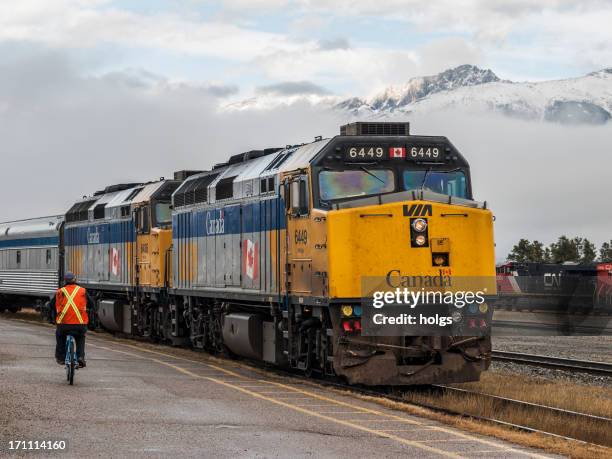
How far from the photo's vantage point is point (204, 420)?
13.7 m

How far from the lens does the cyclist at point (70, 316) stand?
1767cm

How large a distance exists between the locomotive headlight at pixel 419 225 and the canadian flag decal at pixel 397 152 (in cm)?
151

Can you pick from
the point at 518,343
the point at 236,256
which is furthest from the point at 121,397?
the point at 518,343

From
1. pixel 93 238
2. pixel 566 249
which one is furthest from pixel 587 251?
pixel 93 238

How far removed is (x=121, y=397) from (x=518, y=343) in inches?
814

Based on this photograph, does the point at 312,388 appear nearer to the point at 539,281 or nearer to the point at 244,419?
the point at 244,419

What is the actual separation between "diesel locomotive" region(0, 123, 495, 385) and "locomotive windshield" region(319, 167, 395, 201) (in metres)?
0.02

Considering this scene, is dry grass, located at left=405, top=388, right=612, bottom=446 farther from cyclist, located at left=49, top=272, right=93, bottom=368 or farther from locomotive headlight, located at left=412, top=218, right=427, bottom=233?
cyclist, located at left=49, top=272, right=93, bottom=368

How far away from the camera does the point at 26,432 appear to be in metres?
12.4

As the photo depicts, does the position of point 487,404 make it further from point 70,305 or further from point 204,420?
point 70,305

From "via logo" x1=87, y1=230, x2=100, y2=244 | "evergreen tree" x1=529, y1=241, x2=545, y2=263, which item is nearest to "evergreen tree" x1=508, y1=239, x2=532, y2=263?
"evergreen tree" x1=529, y1=241, x2=545, y2=263

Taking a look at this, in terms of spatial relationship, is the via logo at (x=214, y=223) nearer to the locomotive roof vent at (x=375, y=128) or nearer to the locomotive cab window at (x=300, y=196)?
the locomotive cab window at (x=300, y=196)

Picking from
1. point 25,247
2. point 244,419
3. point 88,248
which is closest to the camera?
point 244,419

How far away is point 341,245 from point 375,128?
9.39ft
